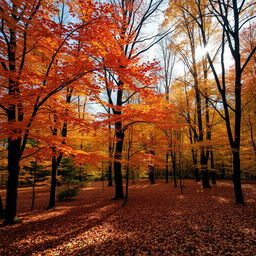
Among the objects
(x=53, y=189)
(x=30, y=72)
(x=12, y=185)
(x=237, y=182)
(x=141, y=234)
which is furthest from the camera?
(x=53, y=189)

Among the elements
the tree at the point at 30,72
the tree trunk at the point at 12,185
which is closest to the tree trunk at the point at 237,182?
the tree at the point at 30,72

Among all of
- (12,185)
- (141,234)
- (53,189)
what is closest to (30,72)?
(12,185)

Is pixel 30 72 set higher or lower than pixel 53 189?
→ higher

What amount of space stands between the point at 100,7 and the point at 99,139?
25.4ft

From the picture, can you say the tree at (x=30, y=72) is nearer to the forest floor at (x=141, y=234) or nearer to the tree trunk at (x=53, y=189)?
the forest floor at (x=141, y=234)

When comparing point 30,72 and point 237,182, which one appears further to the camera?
point 237,182

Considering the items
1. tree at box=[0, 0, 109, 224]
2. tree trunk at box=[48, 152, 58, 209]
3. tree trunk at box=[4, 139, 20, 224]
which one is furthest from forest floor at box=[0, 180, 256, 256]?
tree trunk at box=[48, 152, 58, 209]

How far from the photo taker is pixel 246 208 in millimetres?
6637

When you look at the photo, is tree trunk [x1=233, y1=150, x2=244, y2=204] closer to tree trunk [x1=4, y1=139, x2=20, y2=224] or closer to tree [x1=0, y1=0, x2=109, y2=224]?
tree [x1=0, y1=0, x2=109, y2=224]

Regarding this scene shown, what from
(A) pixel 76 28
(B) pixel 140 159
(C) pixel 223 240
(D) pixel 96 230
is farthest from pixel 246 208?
(A) pixel 76 28

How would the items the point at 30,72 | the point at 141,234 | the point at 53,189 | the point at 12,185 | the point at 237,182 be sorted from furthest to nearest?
1. the point at 53,189
2. the point at 237,182
3. the point at 12,185
4. the point at 30,72
5. the point at 141,234

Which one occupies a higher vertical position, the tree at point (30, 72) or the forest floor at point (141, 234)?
the tree at point (30, 72)

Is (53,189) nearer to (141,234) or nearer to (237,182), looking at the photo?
(141,234)

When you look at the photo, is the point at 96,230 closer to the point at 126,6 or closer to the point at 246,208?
the point at 246,208
